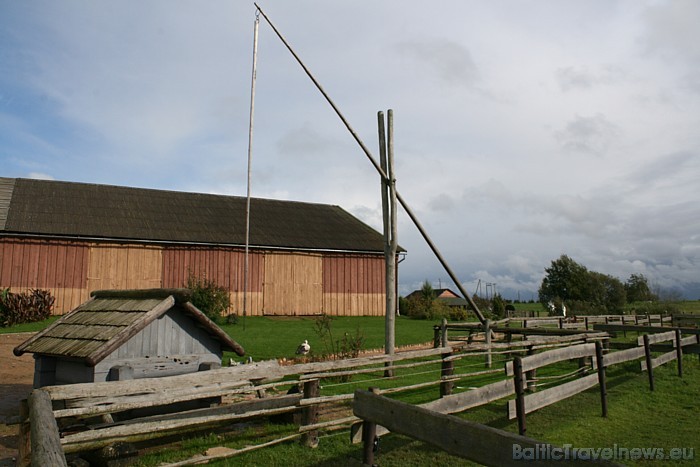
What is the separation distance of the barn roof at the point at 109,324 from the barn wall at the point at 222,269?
62.9 ft

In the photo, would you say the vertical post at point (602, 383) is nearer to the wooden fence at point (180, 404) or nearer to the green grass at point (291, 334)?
the wooden fence at point (180, 404)

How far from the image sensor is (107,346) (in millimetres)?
6020

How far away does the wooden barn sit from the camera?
2439 cm

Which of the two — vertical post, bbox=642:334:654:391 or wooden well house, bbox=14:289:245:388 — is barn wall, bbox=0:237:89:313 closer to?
wooden well house, bbox=14:289:245:388

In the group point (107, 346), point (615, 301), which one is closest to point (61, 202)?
point (107, 346)

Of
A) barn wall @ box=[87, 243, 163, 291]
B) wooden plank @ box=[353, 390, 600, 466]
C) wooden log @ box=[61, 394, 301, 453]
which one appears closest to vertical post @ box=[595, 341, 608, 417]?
wooden log @ box=[61, 394, 301, 453]

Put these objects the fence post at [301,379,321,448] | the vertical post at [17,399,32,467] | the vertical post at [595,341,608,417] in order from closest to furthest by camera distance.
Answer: the vertical post at [17,399,32,467] < the fence post at [301,379,321,448] < the vertical post at [595,341,608,417]

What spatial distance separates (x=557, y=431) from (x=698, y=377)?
667 centimetres

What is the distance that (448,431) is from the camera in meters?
3.20

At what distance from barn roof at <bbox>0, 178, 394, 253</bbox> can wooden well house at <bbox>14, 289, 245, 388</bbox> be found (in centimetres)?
1993

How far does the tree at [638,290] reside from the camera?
57694mm

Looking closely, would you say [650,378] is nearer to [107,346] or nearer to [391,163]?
[391,163]

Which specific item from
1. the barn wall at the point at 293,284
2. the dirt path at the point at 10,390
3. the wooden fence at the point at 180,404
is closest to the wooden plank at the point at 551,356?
the wooden fence at the point at 180,404

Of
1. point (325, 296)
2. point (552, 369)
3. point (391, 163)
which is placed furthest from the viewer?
point (325, 296)
